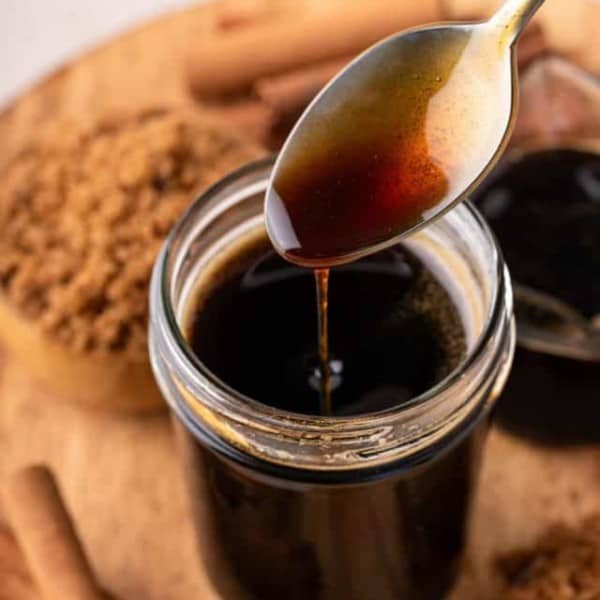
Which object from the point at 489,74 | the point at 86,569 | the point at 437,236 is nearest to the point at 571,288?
the point at 437,236

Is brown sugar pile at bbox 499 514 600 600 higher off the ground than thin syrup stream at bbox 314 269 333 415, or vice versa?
thin syrup stream at bbox 314 269 333 415

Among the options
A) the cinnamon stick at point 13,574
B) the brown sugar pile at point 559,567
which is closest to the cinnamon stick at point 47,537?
the cinnamon stick at point 13,574

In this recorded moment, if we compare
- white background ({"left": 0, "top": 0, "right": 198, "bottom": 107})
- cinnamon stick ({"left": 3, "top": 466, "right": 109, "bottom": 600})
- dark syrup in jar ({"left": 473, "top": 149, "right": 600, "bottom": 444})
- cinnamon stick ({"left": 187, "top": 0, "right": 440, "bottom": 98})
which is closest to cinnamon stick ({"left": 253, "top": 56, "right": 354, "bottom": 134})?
cinnamon stick ({"left": 187, "top": 0, "right": 440, "bottom": 98})

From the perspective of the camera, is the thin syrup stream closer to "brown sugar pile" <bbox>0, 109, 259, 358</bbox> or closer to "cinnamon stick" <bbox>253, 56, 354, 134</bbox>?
"brown sugar pile" <bbox>0, 109, 259, 358</bbox>

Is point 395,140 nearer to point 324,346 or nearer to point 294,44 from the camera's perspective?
point 324,346

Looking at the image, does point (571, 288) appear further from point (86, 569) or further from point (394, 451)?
point (86, 569)

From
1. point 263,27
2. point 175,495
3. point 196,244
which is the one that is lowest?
point 175,495
